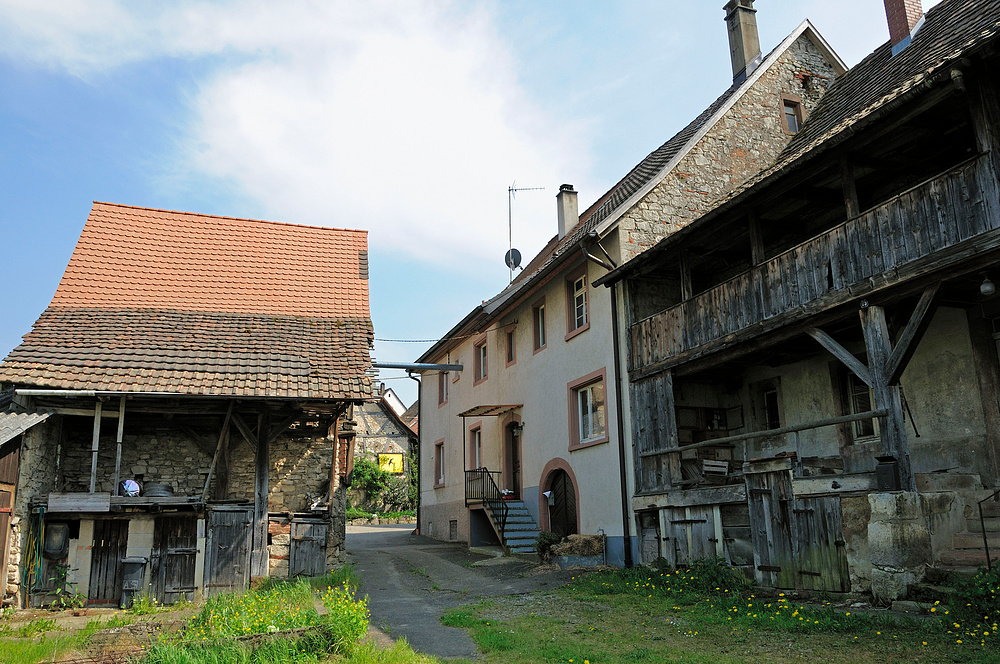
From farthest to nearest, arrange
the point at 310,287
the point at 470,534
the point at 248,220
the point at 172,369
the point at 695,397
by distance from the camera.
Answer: the point at 470,534
the point at 248,220
the point at 310,287
the point at 695,397
the point at 172,369

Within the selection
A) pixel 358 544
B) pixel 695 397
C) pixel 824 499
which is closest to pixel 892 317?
pixel 824 499

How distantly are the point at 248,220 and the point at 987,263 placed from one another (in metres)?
16.0

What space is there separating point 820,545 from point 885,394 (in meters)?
2.18

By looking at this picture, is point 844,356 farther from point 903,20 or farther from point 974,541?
point 903,20

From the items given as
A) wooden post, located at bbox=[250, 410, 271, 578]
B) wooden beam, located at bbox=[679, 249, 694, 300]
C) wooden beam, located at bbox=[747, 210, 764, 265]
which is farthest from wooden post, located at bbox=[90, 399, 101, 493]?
wooden beam, located at bbox=[747, 210, 764, 265]

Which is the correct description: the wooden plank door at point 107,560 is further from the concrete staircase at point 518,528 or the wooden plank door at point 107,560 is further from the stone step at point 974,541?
the stone step at point 974,541

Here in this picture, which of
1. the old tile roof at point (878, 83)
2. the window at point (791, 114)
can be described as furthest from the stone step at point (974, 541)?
the window at point (791, 114)

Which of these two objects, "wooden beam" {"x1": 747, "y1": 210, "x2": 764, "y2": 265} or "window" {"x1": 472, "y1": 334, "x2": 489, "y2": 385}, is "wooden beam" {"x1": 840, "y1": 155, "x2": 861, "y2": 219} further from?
"window" {"x1": 472, "y1": 334, "x2": 489, "y2": 385}

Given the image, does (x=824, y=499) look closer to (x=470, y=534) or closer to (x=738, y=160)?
(x=738, y=160)

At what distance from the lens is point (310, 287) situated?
16891 mm

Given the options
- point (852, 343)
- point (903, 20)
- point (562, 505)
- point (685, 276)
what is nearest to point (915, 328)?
point (852, 343)

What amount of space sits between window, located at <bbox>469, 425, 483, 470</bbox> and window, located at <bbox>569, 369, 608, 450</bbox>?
6153 mm

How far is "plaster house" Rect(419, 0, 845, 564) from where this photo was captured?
51.2 ft

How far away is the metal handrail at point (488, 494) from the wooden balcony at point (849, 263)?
20.7 feet
